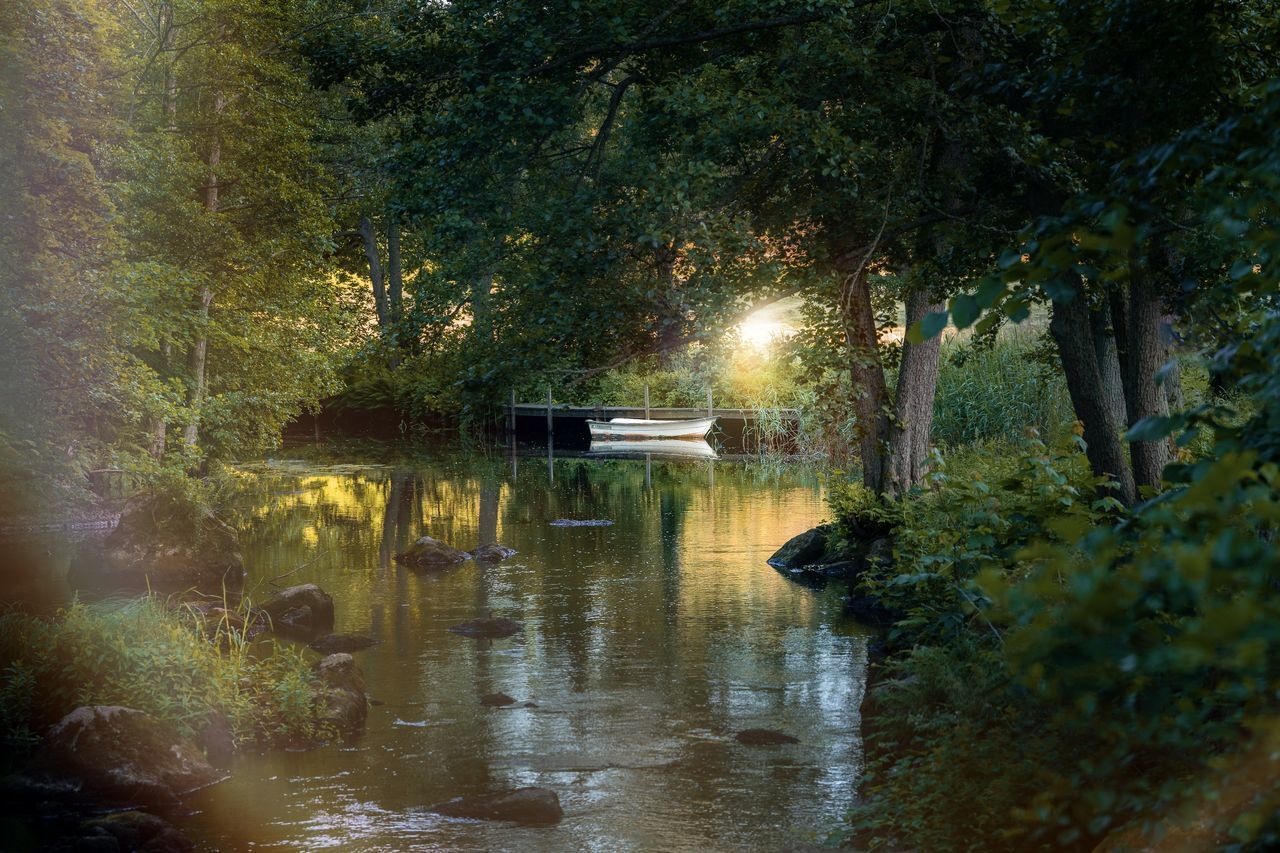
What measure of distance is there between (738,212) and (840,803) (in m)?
7.67

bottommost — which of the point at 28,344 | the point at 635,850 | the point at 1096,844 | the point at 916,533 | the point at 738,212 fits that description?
the point at 635,850

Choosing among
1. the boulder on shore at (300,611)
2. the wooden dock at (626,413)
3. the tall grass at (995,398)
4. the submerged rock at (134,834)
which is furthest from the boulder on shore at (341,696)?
the wooden dock at (626,413)

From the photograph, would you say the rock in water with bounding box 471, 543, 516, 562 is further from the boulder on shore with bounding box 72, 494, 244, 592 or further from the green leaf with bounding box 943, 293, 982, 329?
the green leaf with bounding box 943, 293, 982, 329

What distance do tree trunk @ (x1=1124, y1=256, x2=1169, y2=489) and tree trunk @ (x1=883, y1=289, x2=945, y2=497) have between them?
14.1ft

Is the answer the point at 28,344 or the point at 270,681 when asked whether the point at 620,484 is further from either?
the point at 270,681

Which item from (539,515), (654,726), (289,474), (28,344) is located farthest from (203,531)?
(289,474)

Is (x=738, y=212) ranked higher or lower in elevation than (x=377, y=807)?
higher

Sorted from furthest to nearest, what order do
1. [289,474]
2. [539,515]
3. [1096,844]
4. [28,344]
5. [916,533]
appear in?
[289,474]
[539,515]
[28,344]
[916,533]
[1096,844]

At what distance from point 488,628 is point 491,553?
5189mm

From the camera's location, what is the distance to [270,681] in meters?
10.7

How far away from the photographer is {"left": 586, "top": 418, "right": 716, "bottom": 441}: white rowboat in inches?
1586

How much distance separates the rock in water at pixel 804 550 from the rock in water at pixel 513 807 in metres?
10.1

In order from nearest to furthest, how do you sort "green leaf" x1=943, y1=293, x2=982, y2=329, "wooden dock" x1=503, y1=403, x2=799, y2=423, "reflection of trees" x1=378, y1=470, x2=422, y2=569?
1. "green leaf" x1=943, y1=293, x2=982, y2=329
2. "reflection of trees" x1=378, y1=470, x2=422, y2=569
3. "wooden dock" x1=503, y1=403, x2=799, y2=423

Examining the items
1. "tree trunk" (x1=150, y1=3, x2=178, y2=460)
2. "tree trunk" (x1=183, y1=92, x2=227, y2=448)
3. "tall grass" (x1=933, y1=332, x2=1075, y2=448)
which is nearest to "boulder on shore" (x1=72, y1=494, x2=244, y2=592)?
"tree trunk" (x1=150, y1=3, x2=178, y2=460)
